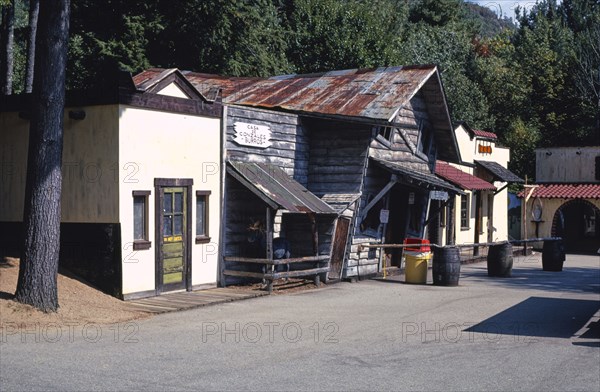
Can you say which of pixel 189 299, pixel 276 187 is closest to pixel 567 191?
pixel 276 187

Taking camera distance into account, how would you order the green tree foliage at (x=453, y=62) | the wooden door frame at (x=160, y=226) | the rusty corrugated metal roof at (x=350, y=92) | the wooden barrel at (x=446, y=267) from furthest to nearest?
the green tree foliage at (x=453, y=62) < the rusty corrugated metal roof at (x=350, y=92) < the wooden barrel at (x=446, y=267) < the wooden door frame at (x=160, y=226)

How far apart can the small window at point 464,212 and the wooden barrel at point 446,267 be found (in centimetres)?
1159

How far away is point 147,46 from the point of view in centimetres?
3092

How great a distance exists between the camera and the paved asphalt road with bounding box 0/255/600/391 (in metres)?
9.49

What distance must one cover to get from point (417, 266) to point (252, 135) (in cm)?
532

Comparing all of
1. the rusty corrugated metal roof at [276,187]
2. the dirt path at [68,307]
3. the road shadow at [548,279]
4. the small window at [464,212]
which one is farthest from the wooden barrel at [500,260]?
the dirt path at [68,307]

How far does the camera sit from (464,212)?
32.2m

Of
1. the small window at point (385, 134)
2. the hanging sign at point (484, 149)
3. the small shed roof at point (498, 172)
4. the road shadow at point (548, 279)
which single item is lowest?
the road shadow at point (548, 279)

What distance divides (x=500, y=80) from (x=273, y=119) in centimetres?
3682

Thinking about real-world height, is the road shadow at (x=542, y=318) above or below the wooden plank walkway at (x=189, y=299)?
below

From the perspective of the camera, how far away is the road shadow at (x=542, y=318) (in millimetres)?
13297

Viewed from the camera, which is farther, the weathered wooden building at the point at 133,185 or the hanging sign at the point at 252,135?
the hanging sign at the point at 252,135

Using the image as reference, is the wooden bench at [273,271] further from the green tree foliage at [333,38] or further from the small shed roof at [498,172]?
the green tree foliage at [333,38]

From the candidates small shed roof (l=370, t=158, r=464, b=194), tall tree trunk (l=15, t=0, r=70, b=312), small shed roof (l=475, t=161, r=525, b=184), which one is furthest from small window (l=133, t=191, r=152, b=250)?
small shed roof (l=475, t=161, r=525, b=184)
